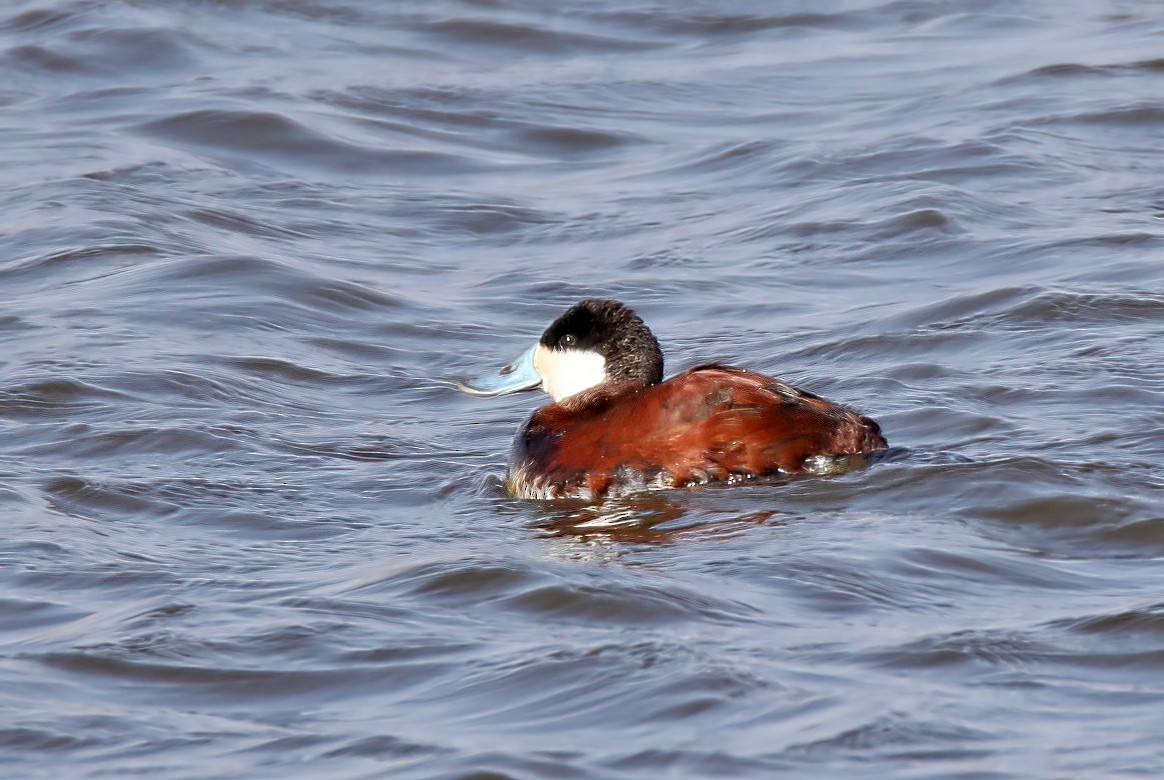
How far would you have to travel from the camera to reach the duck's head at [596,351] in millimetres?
7258

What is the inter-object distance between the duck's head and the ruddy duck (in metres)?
0.02

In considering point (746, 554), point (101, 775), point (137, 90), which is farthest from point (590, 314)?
point (137, 90)

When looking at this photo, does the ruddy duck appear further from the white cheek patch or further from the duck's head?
the white cheek patch

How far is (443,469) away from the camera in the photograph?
7602 millimetres

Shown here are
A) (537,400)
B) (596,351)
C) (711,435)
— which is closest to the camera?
(711,435)

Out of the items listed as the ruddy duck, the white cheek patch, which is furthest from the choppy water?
the white cheek patch

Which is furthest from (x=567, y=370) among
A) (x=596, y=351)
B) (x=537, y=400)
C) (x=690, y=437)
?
(x=537, y=400)

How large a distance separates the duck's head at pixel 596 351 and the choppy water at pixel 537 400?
1.51 feet

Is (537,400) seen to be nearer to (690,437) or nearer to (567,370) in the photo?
(567,370)

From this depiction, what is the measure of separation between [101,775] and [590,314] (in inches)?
124

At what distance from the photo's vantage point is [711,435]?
22.3 ft

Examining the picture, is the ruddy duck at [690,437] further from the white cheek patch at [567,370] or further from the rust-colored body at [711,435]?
the white cheek patch at [567,370]

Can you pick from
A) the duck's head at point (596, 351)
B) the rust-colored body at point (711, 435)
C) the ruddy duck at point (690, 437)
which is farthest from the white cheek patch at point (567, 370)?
the rust-colored body at point (711, 435)

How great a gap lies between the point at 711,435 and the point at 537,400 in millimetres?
2121
